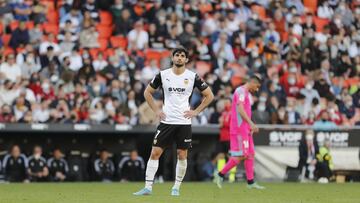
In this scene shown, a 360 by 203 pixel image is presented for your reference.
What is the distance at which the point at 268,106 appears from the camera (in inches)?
972

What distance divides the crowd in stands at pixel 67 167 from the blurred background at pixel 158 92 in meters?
0.03

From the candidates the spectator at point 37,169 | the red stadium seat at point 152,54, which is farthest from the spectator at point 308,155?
the spectator at point 37,169

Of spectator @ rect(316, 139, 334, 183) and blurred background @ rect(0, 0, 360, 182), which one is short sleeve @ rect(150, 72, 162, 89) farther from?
spectator @ rect(316, 139, 334, 183)

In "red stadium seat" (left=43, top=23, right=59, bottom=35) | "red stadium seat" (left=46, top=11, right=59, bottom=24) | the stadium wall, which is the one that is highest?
"red stadium seat" (left=46, top=11, right=59, bottom=24)

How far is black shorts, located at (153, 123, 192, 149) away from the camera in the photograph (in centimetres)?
1408

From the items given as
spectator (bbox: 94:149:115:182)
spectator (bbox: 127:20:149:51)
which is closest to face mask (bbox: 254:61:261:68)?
spectator (bbox: 127:20:149:51)

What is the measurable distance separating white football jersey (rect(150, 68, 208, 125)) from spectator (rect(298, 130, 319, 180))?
29.5 feet

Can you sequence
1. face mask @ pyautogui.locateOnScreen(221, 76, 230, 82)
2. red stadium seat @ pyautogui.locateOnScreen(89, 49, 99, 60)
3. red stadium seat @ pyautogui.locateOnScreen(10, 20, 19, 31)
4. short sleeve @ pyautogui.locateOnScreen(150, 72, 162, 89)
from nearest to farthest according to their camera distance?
short sleeve @ pyautogui.locateOnScreen(150, 72, 162, 89) → red stadium seat @ pyautogui.locateOnScreen(10, 20, 19, 31) → red stadium seat @ pyautogui.locateOnScreen(89, 49, 99, 60) → face mask @ pyautogui.locateOnScreen(221, 76, 230, 82)

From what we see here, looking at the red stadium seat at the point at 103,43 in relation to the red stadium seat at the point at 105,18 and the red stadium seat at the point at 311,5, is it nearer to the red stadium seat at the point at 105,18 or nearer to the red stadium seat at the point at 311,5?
the red stadium seat at the point at 105,18

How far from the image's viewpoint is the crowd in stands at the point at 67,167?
2173 cm

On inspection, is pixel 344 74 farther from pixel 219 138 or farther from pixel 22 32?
pixel 22 32

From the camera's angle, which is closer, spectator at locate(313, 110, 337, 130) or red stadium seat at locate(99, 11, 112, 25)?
spectator at locate(313, 110, 337, 130)

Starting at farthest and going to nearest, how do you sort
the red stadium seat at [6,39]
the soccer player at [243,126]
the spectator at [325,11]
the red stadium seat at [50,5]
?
1. the spectator at [325,11]
2. the red stadium seat at [50,5]
3. the red stadium seat at [6,39]
4. the soccer player at [243,126]

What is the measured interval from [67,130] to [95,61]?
3626 mm
